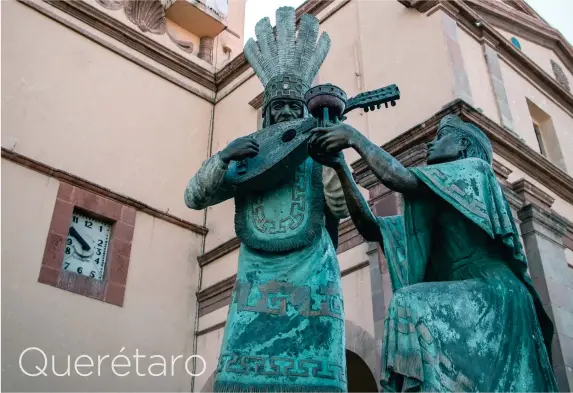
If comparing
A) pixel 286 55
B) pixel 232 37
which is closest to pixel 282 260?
pixel 286 55

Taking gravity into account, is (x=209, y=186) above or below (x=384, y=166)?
above

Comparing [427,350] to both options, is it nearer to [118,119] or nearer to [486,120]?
[486,120]

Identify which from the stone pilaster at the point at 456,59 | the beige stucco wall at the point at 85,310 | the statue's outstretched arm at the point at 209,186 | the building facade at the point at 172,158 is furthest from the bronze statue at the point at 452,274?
the beige stucco wall at the point at 85,310

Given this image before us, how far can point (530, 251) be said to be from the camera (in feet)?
22.8

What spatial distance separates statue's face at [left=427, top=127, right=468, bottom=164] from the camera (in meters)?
2.72

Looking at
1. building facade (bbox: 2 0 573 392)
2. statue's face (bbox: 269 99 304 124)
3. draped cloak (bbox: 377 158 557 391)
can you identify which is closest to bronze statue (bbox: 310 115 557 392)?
draped cloak (bbox: 377 158 557 391)

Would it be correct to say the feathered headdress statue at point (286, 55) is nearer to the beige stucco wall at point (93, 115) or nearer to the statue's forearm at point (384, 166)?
the statue's forearm at point (384, 166)

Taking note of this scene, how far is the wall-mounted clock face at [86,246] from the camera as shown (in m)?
8.96

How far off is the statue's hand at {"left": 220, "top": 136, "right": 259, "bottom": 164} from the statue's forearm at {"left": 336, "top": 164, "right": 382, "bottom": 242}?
1.63ft

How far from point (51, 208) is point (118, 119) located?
2.13 meters

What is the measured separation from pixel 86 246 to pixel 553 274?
6.21 meters

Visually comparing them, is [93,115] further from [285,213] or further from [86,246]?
[285,213]

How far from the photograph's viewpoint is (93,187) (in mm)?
9508

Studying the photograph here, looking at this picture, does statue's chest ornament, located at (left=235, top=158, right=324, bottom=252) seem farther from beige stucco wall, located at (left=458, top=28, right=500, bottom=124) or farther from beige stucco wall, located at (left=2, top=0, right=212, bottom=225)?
beige stucco wall, located at (left=2, top=0, right=212, bottom=225)
